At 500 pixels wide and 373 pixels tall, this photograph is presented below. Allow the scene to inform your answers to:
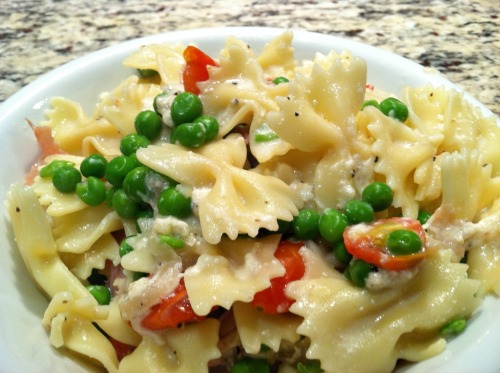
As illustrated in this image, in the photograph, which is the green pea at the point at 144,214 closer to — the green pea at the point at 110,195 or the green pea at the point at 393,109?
the green pea at the point at 110,195

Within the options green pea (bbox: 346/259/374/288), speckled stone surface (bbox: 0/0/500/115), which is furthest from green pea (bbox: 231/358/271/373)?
speckled stone surface (bbox: 0/0/500/115)

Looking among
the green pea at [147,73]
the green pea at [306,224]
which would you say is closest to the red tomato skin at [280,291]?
the green pea at [306,224]

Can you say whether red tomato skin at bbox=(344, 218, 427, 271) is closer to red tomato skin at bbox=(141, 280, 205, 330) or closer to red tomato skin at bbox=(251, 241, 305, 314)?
red tomato skin at bbox=(251, 241, 305, 314)

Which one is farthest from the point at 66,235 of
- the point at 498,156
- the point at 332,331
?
the point at 498,156

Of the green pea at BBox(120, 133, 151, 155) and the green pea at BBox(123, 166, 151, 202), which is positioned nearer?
the green pea at BBox(123, 166, 151, 202)

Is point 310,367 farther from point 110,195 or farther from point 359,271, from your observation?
point 110,195

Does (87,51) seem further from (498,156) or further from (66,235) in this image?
(498,156)
